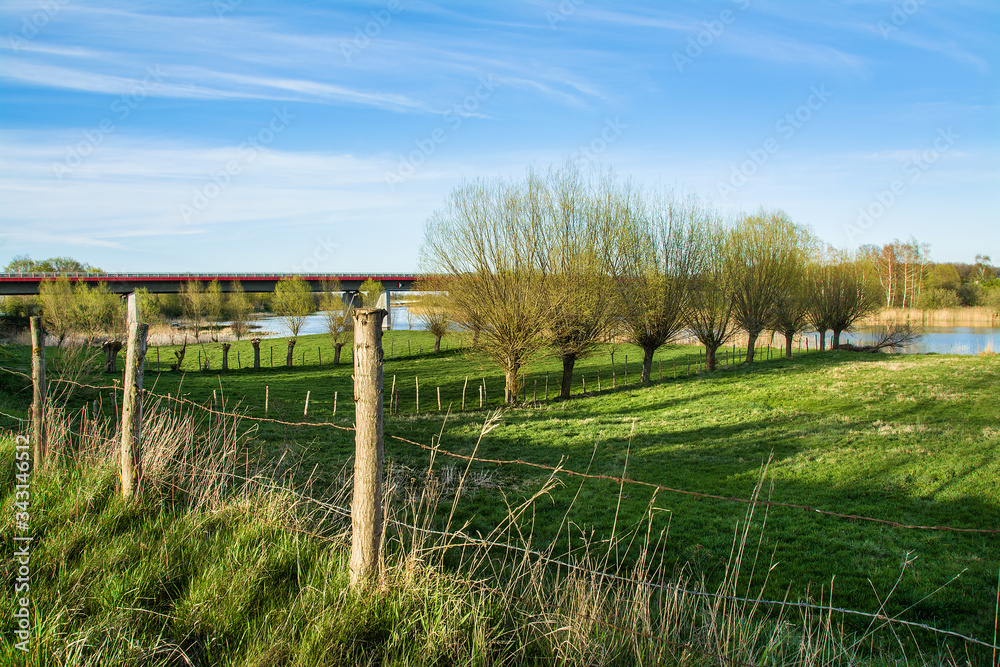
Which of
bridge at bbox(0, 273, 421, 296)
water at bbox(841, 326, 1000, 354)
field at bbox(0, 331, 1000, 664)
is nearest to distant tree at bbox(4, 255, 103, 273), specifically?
bridge at bbox(0, 273, 421, 296)

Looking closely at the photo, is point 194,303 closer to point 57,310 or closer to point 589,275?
point 57,310

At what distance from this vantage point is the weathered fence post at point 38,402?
481 centimetres

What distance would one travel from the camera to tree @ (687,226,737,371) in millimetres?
29172

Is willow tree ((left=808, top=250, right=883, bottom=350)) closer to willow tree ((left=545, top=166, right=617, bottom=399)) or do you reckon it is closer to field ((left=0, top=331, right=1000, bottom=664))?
field ((left=0, top=331, right=1000, bottom=664))

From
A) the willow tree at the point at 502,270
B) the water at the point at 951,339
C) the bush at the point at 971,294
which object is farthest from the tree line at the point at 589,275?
the bush at the point at 971,294

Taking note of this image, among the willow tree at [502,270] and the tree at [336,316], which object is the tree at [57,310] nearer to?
the tree at [336,316]

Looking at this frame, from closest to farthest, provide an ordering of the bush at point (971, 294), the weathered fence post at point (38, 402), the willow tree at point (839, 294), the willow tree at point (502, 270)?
1. the weathered fence post at point (38, 402)
2. the willow tree at point (502, 270)
3. the willow tree at point (839, 294)
4. the bush at point (971, 294)

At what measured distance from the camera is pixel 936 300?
197ft

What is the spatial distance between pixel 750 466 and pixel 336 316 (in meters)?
37.9

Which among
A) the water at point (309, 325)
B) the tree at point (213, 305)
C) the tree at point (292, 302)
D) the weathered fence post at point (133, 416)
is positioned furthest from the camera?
the water at point (309, 325)

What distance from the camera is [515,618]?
10.2 feet

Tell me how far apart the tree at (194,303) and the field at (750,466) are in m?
29.8

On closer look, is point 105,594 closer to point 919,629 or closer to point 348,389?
point 919,629

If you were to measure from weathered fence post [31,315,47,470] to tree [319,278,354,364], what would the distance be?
26.9m
